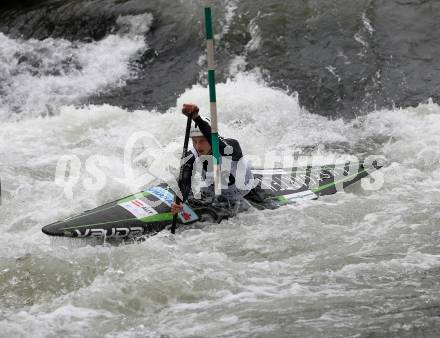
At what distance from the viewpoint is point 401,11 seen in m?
11.8

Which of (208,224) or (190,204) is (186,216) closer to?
(190,204)

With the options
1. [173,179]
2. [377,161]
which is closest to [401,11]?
[377,161]

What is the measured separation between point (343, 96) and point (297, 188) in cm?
372

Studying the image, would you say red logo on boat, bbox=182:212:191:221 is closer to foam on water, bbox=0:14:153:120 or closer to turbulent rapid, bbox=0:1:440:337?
turbulent rapid, bbox=0:1:440:337

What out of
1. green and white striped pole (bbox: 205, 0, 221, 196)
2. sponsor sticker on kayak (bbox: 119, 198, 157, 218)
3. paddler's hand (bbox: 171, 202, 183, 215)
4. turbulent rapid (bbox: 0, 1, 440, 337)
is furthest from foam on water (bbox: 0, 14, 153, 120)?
paddler's hand (bbox: 171, 202, 183, 215)

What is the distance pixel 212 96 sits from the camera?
5.92m

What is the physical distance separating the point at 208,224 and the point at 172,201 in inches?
16.1

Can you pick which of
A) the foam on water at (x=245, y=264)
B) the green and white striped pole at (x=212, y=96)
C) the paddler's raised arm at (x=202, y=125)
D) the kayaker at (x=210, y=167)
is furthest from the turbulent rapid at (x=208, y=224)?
the paddler's raised arm at (x=202, y=125)

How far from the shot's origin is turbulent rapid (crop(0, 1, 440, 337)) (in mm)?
4453

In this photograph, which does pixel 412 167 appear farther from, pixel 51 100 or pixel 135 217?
pixel 51 100

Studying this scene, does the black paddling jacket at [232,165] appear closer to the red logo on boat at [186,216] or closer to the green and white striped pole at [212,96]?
the green and white striped pole at [212,96]

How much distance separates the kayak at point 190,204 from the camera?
5.71 meters

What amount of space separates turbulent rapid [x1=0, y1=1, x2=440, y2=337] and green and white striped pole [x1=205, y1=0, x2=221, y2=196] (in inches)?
20.5

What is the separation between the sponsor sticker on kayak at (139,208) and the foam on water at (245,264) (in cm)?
30
